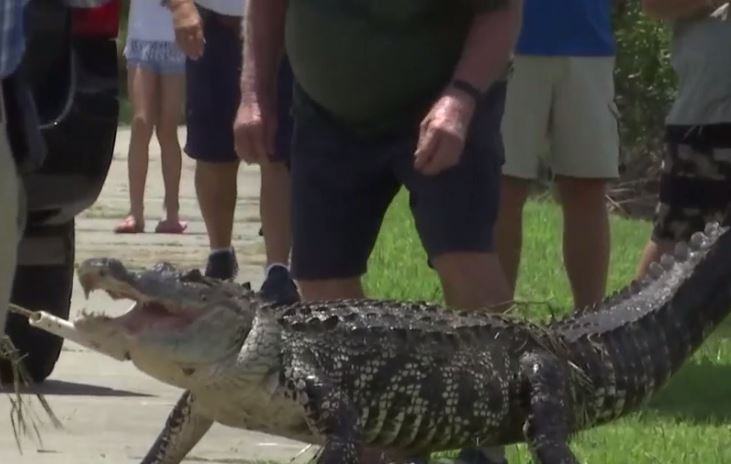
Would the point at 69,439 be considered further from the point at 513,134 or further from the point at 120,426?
the point at 513,134

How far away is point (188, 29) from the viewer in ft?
26.3

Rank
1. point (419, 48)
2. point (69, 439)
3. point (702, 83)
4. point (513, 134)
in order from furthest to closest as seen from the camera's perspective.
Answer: point (513, 134) → point (702, 83) → point (69, 439) → point (419, 48)

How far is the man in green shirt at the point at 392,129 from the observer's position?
16.8 ft

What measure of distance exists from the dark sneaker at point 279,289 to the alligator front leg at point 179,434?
0.32 m

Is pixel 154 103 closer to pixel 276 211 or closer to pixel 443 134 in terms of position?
pixel 276 211

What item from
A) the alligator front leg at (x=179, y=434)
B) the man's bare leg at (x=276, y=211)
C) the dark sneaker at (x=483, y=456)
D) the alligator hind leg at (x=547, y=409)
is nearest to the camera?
the alligator hind leg at (x=547, y=409)

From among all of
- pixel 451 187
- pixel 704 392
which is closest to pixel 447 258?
pixel 451 187

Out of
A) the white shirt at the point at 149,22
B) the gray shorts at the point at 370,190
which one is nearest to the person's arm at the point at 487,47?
the gray shorts at the point at 370,190

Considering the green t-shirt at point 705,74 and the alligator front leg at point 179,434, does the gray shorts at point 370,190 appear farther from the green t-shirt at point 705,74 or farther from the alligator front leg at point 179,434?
the green t-shirt at point 705,74

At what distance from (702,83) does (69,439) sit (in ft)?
7.77

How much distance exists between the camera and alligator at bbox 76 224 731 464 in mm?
4488

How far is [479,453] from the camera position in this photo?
513cm

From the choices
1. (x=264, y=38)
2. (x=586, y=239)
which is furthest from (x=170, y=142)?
(x=264, y=38)

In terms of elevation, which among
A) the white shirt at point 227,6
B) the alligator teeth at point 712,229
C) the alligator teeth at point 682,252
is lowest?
the alligator teeth at point 682,252
